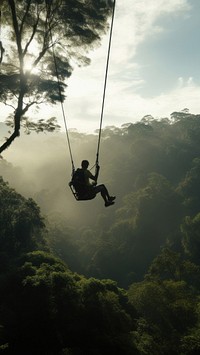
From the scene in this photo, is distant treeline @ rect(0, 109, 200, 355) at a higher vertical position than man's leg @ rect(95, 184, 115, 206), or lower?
higher

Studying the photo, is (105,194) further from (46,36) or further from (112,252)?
(112,252)

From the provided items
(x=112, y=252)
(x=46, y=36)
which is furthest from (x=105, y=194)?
(x=112, y=252)

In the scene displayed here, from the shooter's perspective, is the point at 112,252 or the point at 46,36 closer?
the point at 46,36

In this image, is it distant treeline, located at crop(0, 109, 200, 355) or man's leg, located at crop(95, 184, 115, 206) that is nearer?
man's leg, located at crop(95, 184, 115, 206)

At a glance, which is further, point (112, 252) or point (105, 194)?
point (112, 252)

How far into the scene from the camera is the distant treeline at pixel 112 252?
17609 mm

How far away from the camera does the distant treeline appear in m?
17.6

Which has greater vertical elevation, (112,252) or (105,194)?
(112,252)

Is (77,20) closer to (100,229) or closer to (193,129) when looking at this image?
(100,229)

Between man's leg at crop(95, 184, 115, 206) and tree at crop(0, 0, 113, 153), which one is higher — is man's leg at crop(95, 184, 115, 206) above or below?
below

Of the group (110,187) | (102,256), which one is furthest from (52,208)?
(102,256)

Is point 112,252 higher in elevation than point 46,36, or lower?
higher

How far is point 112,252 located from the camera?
56531mm

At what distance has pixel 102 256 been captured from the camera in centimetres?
5572
